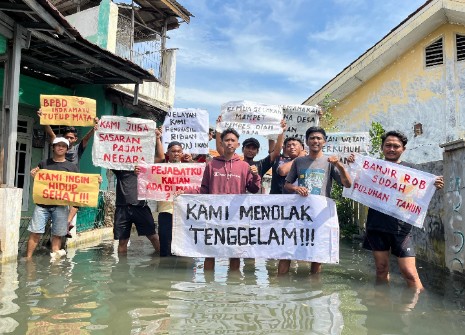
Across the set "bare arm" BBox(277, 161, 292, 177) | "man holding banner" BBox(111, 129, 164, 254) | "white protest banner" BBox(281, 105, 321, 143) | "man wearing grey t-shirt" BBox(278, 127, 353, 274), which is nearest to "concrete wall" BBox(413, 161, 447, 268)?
"white protest banner" BBox(281, 105, 321, 143)

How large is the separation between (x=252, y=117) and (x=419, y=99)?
843 cm

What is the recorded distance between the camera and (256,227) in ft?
17.9

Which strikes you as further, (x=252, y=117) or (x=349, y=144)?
(x=349, y=144)

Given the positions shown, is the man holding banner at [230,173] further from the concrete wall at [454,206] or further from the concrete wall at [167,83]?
the concrete wall at [167,83]

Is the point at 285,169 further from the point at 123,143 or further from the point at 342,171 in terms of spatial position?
the point at 123,143

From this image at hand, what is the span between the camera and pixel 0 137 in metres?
6.70

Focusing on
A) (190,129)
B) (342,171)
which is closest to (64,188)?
(190,129)

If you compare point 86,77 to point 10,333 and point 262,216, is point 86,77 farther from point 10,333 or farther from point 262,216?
point 10,333

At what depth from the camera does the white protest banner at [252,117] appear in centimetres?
721

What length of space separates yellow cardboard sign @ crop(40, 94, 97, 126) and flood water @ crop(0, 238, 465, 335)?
2106 mm

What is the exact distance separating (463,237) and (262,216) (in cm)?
265

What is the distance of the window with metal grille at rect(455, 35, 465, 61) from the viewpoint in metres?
13.0

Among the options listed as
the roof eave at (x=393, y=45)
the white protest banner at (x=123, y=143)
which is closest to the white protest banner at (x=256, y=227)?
the white protest banner at (x=123, y=143)

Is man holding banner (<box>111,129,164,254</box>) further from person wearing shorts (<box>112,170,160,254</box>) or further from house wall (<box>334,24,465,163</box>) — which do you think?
house wall (<box>334,24,465,163</box>)
